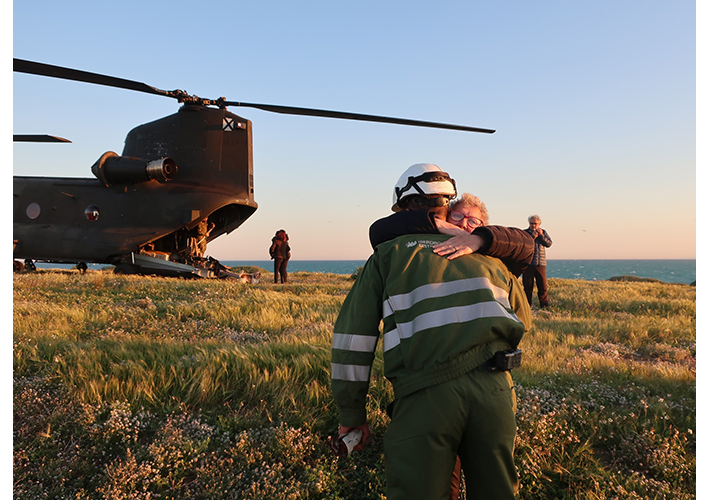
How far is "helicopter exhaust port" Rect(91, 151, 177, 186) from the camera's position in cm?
1373

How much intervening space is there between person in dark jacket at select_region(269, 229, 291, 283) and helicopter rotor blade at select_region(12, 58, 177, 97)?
828 cm

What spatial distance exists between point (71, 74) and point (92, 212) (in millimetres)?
7720

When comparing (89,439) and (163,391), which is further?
(163,391)

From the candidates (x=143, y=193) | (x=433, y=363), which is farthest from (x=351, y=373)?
(x=143, y=193)

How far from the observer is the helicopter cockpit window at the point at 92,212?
14.5 metres

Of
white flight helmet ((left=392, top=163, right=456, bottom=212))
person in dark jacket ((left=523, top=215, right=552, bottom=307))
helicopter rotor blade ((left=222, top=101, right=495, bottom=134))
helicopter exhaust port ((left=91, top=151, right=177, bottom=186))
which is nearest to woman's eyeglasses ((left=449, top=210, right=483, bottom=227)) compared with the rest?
white flight helmet ((left=392, top=163, right=456, bottom=212))

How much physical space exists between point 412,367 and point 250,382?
8.07ft

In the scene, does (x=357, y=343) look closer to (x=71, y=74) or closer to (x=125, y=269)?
(x=71, y=74)

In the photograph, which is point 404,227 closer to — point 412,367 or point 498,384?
point 412,367

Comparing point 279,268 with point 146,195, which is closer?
point 146,195

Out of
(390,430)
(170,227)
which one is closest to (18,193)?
(170,227)

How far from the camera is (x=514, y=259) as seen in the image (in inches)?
105

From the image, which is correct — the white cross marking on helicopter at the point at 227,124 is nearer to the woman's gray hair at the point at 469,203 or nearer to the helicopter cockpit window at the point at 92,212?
the helicopter cockpit window at the point at 92,212

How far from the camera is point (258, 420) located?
3.47 m
